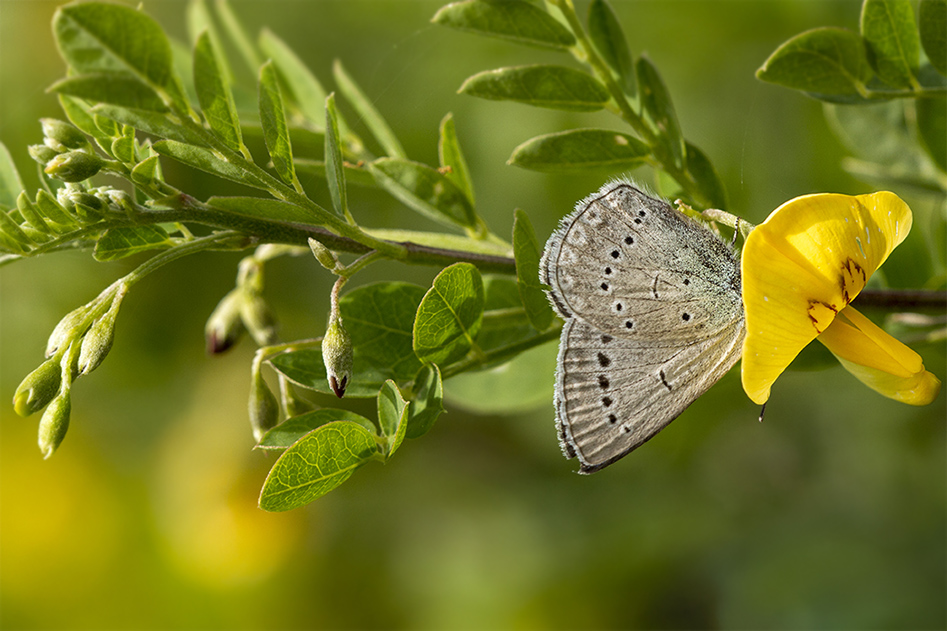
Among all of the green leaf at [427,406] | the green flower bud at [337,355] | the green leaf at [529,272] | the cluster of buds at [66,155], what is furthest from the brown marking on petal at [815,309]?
the cluster of buds at [66,155]

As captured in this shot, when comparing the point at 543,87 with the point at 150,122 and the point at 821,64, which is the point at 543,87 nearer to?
the point at 821,64

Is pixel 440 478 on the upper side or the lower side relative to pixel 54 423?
lower

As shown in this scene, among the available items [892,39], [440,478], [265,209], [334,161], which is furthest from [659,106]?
[440,478]

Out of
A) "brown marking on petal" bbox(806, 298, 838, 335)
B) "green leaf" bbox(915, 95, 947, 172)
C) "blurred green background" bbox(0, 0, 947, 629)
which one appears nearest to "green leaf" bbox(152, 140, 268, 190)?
"brown marking on petal" bbox(806, 298, 838, 335)

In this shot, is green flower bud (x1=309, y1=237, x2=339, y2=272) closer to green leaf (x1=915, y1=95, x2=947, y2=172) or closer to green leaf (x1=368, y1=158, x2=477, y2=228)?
green leaf (x1=368, y1=158, x2=477, y2=228)

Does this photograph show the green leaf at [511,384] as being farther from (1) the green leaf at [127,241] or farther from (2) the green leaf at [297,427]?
(1) the green leaf at [127,241]

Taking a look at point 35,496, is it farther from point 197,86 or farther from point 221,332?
point 197,86
